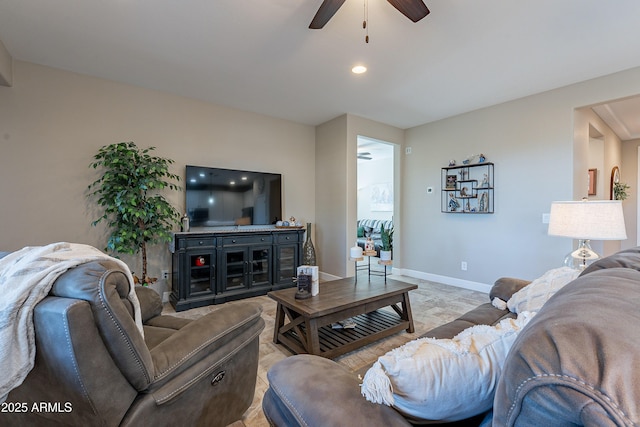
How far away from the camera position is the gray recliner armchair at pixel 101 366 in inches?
33.8

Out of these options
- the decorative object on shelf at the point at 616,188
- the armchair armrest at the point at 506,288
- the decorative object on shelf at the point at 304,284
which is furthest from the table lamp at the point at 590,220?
the decorative object on shelf at the point at 616,188

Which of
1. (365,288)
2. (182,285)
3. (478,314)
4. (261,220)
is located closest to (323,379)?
(478,314)

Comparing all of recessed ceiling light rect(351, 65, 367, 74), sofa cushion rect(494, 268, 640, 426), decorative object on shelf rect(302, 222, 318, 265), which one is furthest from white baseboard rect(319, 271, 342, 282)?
sofa cushion rect(494, 268, 640, 426)

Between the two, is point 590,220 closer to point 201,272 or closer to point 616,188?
point 201,272

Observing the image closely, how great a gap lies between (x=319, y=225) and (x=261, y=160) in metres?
1.43

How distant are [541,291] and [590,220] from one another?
0.84 meters

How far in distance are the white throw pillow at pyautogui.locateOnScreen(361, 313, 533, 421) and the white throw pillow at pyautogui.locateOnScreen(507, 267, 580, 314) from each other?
983mm

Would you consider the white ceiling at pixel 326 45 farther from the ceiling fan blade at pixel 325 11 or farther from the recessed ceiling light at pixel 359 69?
the ceiling fan blade at pixel 325 11

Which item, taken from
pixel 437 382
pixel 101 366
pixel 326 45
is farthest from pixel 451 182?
pixel 101 366

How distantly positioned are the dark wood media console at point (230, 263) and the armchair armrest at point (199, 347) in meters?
2.09

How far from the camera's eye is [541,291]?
1.54 metres

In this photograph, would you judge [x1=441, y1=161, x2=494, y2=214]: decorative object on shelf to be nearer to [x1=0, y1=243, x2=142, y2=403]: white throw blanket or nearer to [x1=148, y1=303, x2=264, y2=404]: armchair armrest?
[x1=148, y1=303, x2=264, y2=404]: armchair armrest

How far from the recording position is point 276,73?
3.04 meters

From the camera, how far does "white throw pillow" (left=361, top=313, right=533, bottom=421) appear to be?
705 mm
